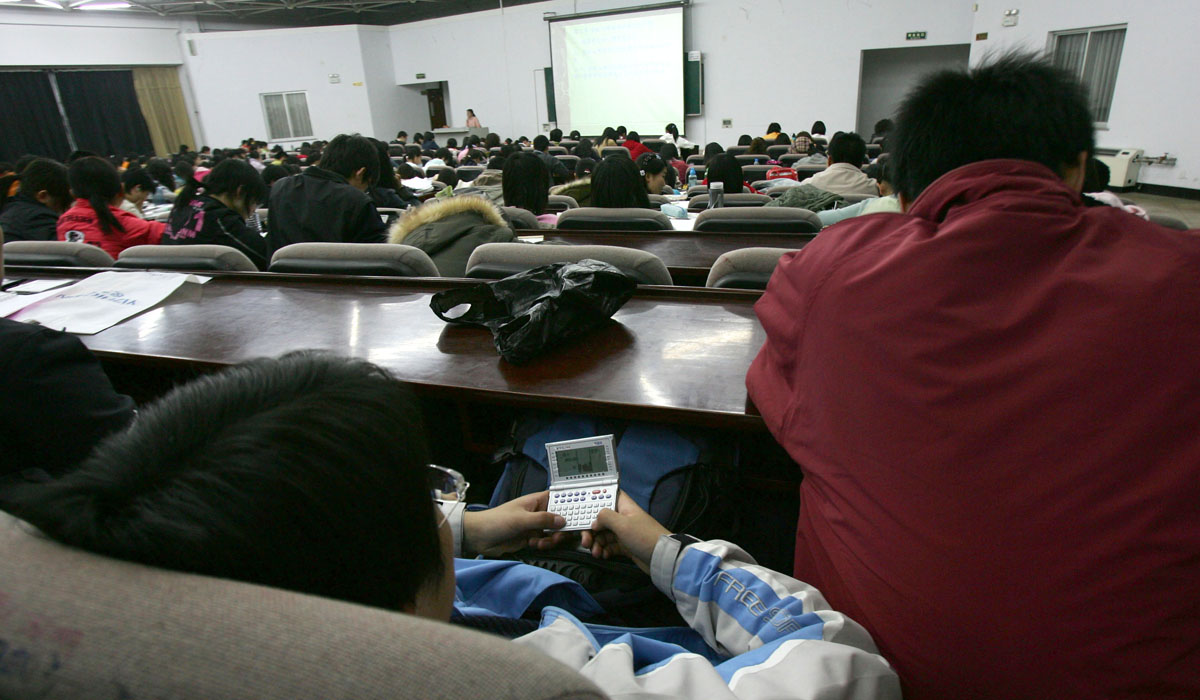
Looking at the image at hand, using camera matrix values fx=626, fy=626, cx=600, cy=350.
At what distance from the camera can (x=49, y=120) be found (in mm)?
11406

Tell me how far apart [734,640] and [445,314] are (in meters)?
1.02

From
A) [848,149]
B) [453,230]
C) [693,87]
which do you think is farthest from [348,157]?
[693,87]

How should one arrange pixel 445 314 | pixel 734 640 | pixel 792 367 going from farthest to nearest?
pixel 445 314 < pixel 792 367 < pixel 734 640

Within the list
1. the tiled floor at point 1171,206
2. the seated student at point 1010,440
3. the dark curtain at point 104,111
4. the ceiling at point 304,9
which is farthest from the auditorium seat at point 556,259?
the dark curtain at point 104,111

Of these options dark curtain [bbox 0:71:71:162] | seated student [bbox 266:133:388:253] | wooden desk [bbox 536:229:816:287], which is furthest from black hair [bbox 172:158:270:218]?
dark curtain [bbox 0:71:71:162]

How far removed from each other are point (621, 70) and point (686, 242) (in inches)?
387

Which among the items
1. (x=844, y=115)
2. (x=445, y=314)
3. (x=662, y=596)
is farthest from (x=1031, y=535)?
(x=844, y=115)

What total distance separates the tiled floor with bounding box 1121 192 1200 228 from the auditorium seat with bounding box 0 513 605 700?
284 inches

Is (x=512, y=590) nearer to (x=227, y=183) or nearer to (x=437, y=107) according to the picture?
(x=227, y=183)

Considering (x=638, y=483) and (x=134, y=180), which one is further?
(x=134, y=180)

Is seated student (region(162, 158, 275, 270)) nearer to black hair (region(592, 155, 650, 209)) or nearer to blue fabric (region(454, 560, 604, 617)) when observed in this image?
black hair (region(592, 155, 650, 209))

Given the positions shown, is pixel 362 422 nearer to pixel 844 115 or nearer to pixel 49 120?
pixel 844 115

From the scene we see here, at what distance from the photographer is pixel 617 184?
3.08 metres

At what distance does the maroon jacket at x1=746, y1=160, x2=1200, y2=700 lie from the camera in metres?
0.64
